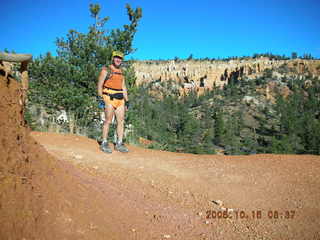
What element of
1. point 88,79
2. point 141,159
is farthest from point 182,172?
point 88,79

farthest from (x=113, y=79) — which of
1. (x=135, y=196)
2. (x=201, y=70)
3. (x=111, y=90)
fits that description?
(x=201, y=70)

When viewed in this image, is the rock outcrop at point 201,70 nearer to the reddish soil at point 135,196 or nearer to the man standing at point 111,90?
the man standing at point 111,90

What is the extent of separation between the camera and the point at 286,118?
37.0 m

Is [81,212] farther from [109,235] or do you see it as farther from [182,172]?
[182,172]

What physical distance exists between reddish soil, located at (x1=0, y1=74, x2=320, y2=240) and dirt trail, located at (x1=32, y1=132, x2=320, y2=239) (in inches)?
0.4

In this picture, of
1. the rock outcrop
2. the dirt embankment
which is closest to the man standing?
the dirt embankment

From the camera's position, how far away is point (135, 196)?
3100mm

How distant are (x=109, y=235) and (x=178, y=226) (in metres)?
0.77
